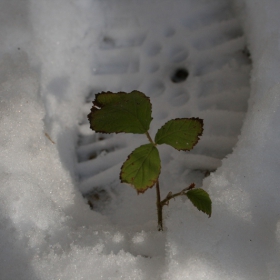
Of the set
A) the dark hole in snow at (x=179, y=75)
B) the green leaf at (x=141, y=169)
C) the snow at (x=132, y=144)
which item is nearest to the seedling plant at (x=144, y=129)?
the green leaf at (x=141, y=169)

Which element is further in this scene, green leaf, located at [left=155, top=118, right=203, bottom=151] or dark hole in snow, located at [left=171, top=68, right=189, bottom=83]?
dark hole in snow, located at [left=171, top=68, right=189, bottom=83]

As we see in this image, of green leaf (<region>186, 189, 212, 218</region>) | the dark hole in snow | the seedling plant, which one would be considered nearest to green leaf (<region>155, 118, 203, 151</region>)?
the seedling plant

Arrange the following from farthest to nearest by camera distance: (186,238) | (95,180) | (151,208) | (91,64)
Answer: (91,64) → (95,180) → (151,208) → (186,238)

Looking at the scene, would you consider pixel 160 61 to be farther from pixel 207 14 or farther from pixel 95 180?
A: pixel 95 180

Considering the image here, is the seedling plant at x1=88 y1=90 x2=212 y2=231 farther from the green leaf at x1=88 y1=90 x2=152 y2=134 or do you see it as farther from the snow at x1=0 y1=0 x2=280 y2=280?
the snow at x1=0 y1=0 x2=280 y2=280

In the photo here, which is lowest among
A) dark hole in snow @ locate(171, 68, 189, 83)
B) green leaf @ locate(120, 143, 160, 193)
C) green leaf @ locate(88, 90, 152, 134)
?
green leaf @ locate(120, 143, 160, 193)

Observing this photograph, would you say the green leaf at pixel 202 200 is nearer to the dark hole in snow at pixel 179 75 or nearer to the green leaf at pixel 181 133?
the green leaf at pixel 181 133

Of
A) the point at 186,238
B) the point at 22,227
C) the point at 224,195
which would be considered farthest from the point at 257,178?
the point at 22,227
